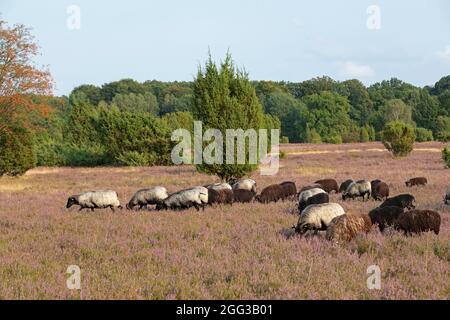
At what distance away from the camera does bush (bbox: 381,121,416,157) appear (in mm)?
44531

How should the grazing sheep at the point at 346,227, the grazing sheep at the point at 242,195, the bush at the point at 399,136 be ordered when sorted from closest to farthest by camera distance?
the grazing sheep at the point at 346,227, the grazing sheep at the point at 242,195, the bush at the point at 399,136

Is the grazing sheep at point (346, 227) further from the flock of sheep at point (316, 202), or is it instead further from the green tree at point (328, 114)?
the green tree at point (328, 114)

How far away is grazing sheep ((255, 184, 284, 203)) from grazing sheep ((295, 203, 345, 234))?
6.65m

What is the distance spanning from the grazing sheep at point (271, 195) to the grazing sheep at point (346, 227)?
7261mm

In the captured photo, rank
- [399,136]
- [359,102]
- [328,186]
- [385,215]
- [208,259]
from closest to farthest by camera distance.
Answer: [208,259]
[385,215]
[328,186]
[399,136]
[359,102]

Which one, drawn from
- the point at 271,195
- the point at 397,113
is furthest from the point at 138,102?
the point at 271,195

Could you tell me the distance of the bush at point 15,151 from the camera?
104ft

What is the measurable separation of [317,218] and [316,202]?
378cm

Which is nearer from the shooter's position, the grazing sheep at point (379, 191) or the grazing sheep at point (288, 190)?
the grazing sheep at point (379, 191)

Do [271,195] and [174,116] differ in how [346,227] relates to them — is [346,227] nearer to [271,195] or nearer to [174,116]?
[271,195]

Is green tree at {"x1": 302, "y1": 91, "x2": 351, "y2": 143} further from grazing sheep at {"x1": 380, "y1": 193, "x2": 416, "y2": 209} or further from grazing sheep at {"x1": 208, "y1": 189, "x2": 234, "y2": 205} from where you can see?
grazing sheep at {"x1": 380, "y1": 193, "x2": 416, "y2": 209}

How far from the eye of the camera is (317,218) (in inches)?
411

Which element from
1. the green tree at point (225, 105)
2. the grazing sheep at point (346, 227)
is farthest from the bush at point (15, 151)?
the grazing sheep at point (346, 227)
